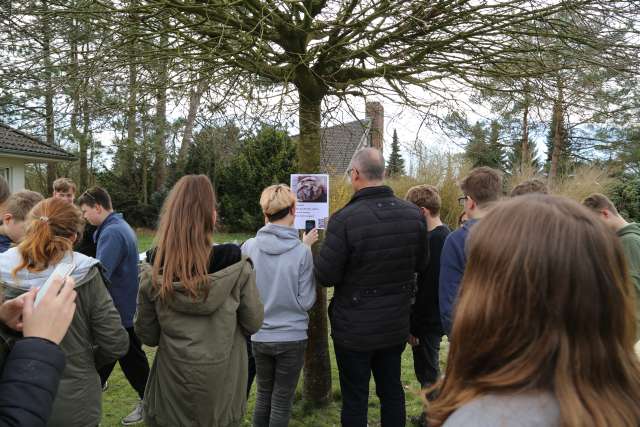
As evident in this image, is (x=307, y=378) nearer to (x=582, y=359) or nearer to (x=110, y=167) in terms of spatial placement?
(x=582, y=359)

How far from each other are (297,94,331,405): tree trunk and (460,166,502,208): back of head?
151 centimetres

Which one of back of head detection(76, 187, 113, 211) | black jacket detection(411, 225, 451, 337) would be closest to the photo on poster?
black jacket detection(411, 225, 451, 337)

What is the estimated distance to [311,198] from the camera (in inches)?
145

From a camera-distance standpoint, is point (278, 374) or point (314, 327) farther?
point (314, 327)

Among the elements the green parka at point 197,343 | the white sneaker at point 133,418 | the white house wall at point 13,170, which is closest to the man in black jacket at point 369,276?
the green parka at point 197,343

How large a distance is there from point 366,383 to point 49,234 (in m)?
2.09

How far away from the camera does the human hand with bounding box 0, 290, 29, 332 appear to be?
1.46 m

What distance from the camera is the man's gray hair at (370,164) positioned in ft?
9.84

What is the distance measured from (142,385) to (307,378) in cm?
138

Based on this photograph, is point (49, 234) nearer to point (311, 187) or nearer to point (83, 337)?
point (83, 337)

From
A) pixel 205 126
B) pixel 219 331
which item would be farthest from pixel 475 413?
pixel 205 126

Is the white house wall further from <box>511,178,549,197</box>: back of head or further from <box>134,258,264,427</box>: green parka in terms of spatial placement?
<box>511,178,549,197</box>: back of head

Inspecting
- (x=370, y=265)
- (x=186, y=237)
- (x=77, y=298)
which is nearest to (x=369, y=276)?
(x=370, y=265)

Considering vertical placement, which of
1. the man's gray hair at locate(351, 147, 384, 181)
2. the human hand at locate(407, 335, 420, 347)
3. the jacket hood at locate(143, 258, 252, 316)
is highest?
the man's gray hair at locate(351, 147, 384, 181)
